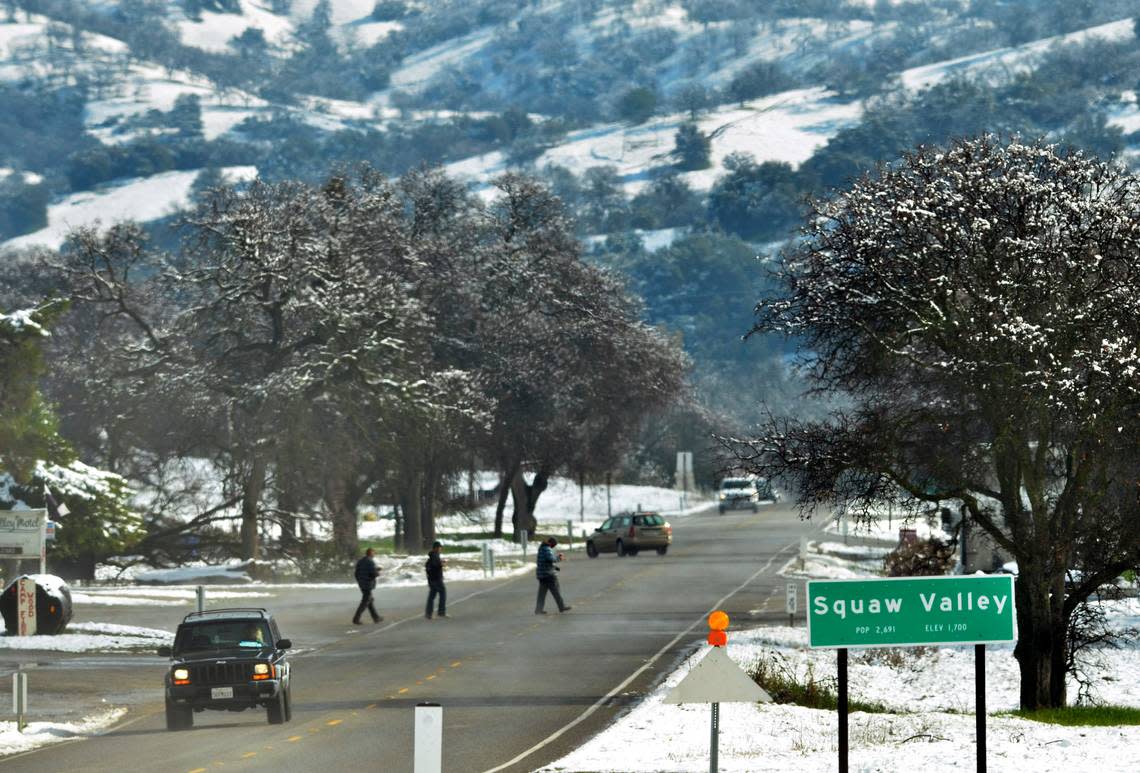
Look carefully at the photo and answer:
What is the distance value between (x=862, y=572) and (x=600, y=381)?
75.3 feet

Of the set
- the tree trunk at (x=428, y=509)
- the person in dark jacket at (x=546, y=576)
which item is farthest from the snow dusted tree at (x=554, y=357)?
the person in dark jacket at (x=546, y=576)

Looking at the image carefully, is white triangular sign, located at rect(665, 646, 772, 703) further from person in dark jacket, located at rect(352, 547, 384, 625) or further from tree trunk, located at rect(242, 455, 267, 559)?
tree trunk, located at rect(242, 455, 267, 559)

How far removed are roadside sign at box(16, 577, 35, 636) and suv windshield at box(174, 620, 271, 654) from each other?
14.2 m

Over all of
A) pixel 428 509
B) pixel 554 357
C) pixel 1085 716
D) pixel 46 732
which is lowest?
pixel 1085 716

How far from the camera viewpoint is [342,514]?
62.5 meters

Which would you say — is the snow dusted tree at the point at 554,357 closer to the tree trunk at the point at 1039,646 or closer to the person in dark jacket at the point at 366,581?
the person in dark jacket at the point at 366,581

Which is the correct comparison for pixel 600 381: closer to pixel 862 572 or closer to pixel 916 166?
pixel 862 572

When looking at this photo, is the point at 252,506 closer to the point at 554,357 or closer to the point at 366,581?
the point at 366,581

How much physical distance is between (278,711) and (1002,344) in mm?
11271

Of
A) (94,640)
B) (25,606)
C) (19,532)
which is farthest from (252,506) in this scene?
(94,640)

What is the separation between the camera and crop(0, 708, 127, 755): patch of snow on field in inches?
927

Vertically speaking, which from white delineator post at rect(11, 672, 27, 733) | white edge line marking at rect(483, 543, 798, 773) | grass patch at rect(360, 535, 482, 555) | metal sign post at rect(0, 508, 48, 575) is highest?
metal sign post at rect(0, 508, 48, 575)

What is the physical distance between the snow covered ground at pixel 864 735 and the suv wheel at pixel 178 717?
5368mm

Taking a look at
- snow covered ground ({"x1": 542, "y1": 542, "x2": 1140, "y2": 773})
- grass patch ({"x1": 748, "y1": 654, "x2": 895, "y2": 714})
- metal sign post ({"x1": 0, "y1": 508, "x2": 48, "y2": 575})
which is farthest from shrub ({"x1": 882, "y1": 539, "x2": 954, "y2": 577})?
metal sign post ({"x1": 0, "y1": 508, "x2": 48, "y2": 575})
